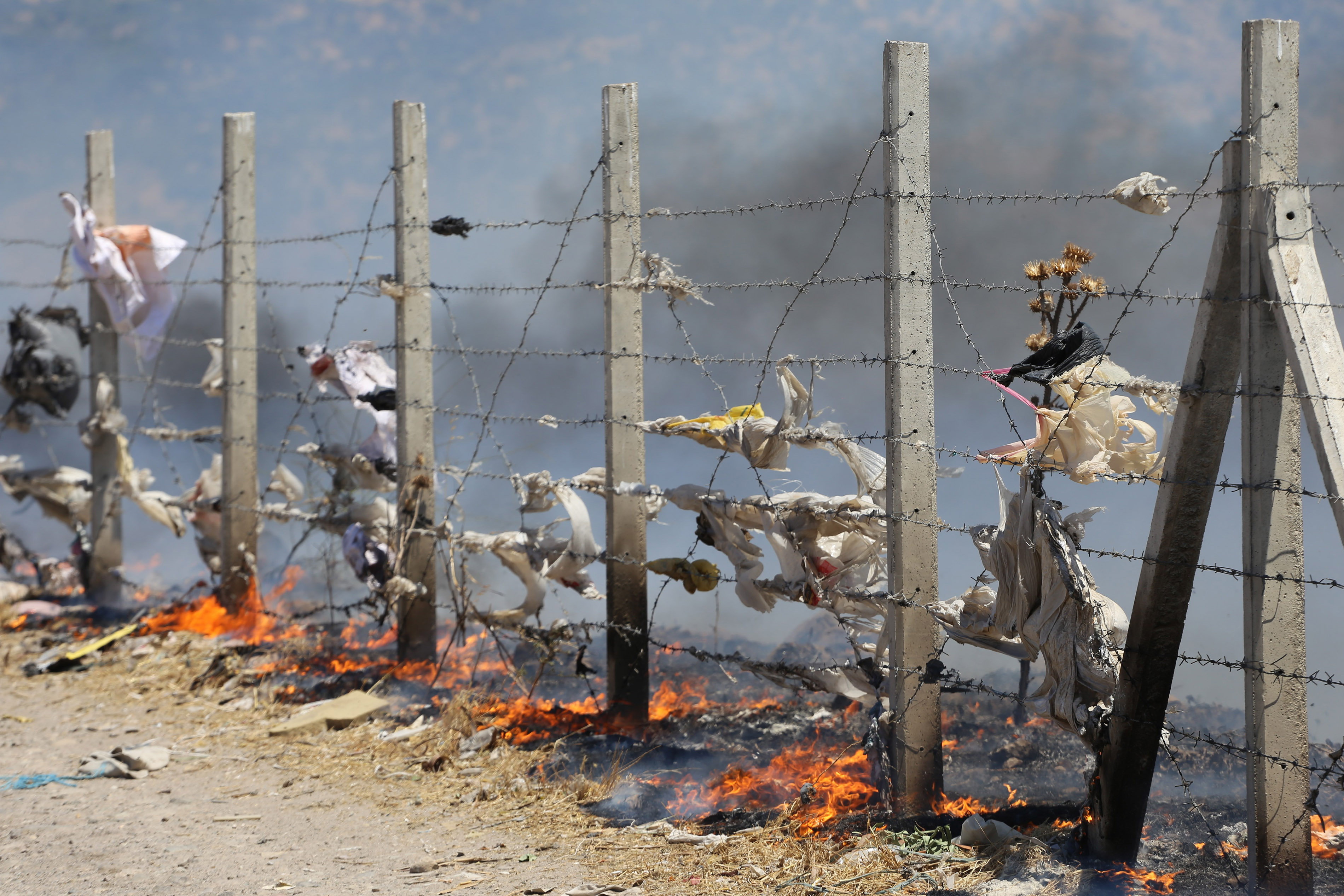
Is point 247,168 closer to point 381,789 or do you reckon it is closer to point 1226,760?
point 381,789

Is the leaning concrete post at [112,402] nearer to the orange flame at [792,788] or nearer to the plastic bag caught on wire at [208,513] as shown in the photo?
the plastic bag caught on wire at [208,513]

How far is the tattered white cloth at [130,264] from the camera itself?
27.1ft

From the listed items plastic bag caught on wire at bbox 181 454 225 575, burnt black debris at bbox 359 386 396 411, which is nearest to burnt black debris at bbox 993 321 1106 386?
burnt black debris at bbox 359 386 396 411

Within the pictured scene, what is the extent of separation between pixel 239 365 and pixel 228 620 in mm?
1705

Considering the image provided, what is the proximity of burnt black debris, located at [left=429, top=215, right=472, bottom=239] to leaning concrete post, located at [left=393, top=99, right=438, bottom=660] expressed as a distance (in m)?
0.12

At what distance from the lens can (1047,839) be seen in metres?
3.92

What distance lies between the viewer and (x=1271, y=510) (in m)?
3.41

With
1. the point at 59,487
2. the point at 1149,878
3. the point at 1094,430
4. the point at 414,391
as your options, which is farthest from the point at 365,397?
the point at 1149,878

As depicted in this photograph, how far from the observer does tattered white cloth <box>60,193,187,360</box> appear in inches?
326

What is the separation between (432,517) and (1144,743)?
13.3 feet

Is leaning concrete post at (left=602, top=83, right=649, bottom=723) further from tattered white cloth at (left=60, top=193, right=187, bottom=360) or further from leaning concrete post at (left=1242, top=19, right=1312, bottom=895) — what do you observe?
tattered white cloth at (left=60, top=193, right=187, bottom=360)

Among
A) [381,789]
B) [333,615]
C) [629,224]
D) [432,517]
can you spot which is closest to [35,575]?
[333,615]

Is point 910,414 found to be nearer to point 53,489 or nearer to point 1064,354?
point 1064,354

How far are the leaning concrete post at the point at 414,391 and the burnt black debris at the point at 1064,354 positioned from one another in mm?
3673
